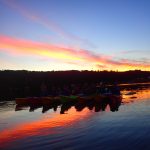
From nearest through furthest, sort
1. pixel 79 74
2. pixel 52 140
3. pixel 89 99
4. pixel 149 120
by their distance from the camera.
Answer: pixel 52 140 < pixel 149 120 < pixel 89 99 < pixel 79 74

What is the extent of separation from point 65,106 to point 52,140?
2357 cm

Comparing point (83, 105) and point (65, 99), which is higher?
point (65, 99)

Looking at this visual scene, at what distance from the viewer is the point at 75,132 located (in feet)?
91.8

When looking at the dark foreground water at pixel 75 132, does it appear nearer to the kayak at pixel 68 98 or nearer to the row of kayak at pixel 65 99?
the kayak at pixel 68 98

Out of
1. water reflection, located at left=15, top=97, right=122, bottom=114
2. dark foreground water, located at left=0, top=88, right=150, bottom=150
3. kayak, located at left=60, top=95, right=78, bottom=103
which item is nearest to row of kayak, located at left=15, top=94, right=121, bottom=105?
kayak, located at left=60, top=95, right=78, bottom=103

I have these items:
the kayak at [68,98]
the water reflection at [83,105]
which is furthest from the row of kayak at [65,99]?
the water reflection at [83,105]

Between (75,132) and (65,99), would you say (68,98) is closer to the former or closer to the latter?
(65,99)

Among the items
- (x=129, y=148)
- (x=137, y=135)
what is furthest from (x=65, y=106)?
(x=129, y=148)

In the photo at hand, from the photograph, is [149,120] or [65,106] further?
[65,106]

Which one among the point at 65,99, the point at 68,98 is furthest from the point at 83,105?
the point at 65,99

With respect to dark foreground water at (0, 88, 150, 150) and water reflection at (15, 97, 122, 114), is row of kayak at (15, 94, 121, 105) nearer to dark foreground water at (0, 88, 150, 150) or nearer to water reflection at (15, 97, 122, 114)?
water reflection at (15, 97, 122, 114)

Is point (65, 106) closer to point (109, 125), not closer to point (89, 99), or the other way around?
point (89, 99)

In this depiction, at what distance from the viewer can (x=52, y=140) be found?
81.0 ft

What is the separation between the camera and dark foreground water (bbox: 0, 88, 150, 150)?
2300cm
